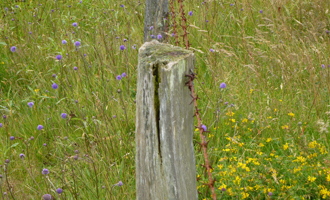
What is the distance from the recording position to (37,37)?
4.61m

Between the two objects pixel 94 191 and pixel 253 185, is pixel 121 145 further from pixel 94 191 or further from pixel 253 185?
pixel 253 185

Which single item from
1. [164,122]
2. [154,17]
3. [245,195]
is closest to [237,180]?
[245,195]

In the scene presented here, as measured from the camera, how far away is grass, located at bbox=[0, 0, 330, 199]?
8.32ft

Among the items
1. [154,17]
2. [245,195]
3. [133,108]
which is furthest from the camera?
[154,17]

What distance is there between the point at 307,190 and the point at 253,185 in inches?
15.9

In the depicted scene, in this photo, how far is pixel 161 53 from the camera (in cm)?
152

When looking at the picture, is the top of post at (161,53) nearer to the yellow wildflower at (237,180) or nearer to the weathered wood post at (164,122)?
the weathered wood post at (164,122)

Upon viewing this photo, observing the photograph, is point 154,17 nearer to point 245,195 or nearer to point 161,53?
point 245,195

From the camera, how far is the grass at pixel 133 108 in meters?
2.54

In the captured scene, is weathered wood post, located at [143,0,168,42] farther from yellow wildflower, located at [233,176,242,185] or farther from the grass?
yellow wildflower, located at [233,176,242,185]

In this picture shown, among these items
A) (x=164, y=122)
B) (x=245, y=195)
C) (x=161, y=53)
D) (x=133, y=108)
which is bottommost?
(x=245, y=195)

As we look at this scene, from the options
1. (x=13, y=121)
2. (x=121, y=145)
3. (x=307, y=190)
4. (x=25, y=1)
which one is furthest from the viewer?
(x=25, y=1)

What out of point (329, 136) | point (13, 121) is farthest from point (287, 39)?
point (13, 121)

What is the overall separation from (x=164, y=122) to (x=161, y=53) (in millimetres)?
322
